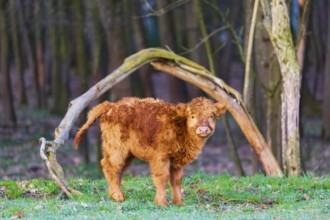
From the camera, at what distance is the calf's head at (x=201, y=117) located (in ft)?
33.0

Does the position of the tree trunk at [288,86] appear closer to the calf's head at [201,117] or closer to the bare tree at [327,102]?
the calf's head at [201,117]

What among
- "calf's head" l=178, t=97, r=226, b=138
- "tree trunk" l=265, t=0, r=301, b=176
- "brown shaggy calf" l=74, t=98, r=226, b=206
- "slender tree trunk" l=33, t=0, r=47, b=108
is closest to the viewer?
"calf's head" l=178, t=97, r=226, b=138

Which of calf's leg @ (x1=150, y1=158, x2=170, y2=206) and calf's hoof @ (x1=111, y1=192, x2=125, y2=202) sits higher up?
calf's leg @ (x1=150, y1=158, x2=170, y2=206)

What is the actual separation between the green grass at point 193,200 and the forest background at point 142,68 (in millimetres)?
4422

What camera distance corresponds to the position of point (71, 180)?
42.7 feet

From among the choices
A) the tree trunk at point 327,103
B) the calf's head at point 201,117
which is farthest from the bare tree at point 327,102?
the calf's head at point 201,117

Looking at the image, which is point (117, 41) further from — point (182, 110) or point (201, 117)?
point (201, 117)

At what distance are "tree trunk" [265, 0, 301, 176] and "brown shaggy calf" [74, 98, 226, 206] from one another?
155 inches

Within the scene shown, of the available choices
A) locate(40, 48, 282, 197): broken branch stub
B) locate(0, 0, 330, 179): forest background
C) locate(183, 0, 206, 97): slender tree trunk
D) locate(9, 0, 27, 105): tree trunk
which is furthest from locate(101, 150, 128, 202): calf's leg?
locate(9, 0, 27, 105): tree trunk

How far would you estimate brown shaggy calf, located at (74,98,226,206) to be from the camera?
10297mm

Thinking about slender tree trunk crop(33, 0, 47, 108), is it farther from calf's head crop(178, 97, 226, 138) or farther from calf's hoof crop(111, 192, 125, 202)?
calf's head crop(178, 97, 226, 138)

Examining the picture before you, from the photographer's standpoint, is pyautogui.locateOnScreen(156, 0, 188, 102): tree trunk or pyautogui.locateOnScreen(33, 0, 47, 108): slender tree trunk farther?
pyautogui.locateOnScreen(33, 0, 47, 108): slender tree trunk

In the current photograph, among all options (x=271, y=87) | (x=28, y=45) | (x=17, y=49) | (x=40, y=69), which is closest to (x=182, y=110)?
(x=271, y=87)

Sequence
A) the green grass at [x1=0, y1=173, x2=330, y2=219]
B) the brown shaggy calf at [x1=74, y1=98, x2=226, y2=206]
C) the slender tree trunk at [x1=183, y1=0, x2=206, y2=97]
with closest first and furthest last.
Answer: the green grass at [x1=0, y1=173, x2=330, y2=219], the brown shaggy calf at [x1=74, y1=98, x2=226, y2=206], the slender tree trunk at [x1=183, y1=0, x2=206, y2=97]
